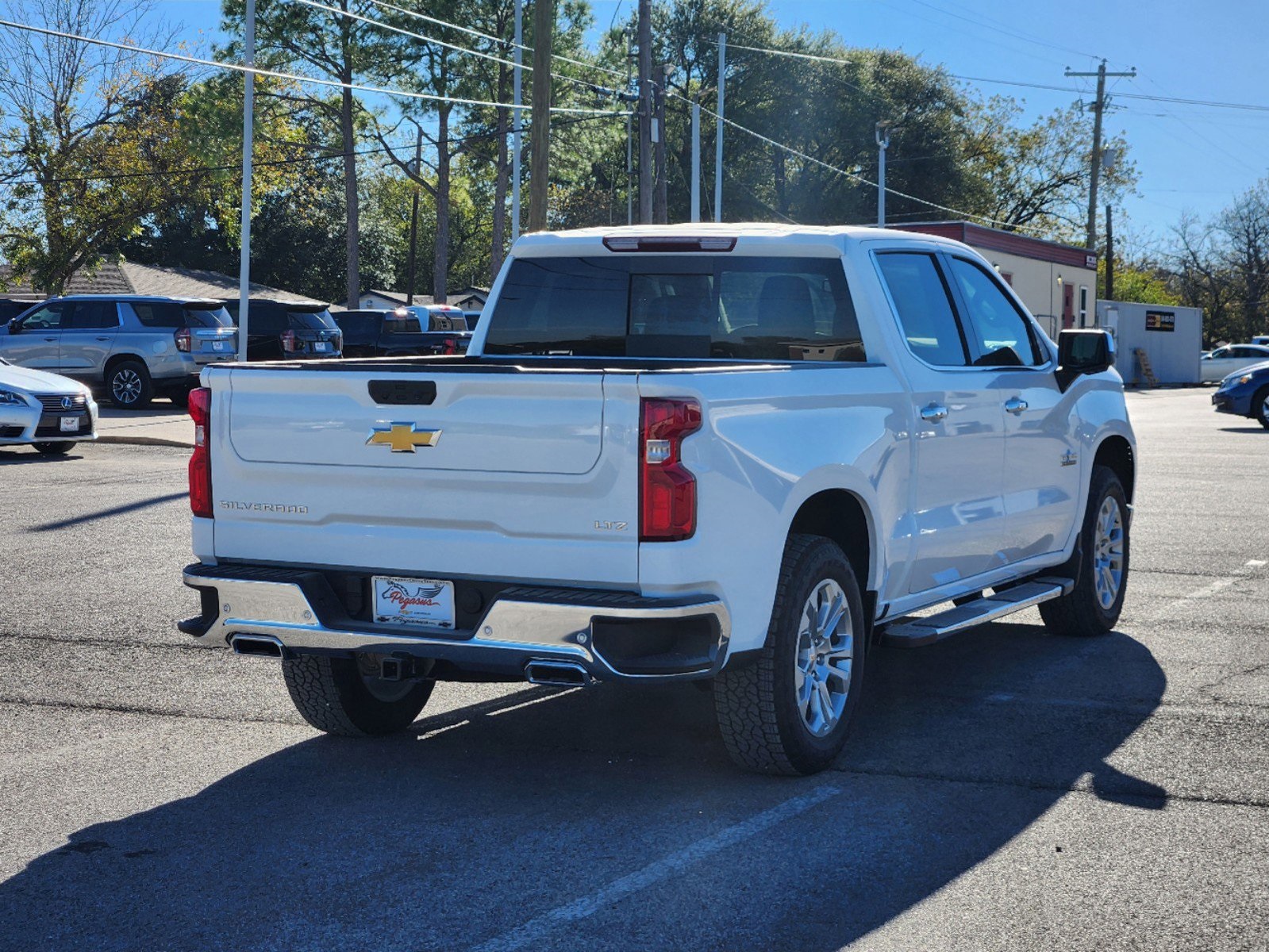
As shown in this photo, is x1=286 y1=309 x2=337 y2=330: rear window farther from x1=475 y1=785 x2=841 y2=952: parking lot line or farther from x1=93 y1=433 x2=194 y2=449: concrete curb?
x1=475 y1=785 x2=841 y2=952: parking lot line

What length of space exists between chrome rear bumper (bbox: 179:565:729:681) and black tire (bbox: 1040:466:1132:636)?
3.86 meters

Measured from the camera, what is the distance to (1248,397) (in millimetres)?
28984

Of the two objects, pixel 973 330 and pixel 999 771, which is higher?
pixel 973 330

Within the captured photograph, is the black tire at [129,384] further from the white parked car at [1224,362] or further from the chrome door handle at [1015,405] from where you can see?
the white parked car at [1224,362]

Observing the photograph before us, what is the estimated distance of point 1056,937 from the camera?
407 centimetres

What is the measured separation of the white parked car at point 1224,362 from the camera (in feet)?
204

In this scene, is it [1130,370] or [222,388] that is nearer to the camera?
[222,388]

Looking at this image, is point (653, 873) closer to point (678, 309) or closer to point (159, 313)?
point (678, 309)

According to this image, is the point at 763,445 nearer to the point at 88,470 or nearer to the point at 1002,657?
the point at 1002,657

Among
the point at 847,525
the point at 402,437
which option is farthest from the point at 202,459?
the point at 847,525

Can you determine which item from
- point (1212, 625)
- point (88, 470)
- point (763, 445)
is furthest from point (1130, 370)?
point (763, 445)

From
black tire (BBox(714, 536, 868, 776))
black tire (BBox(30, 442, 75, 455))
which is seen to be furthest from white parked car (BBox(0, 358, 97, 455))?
black tire (BBox(714, 536, 868, 776))

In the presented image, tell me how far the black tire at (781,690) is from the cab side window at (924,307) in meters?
1.45

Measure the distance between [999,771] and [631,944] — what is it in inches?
84.6
